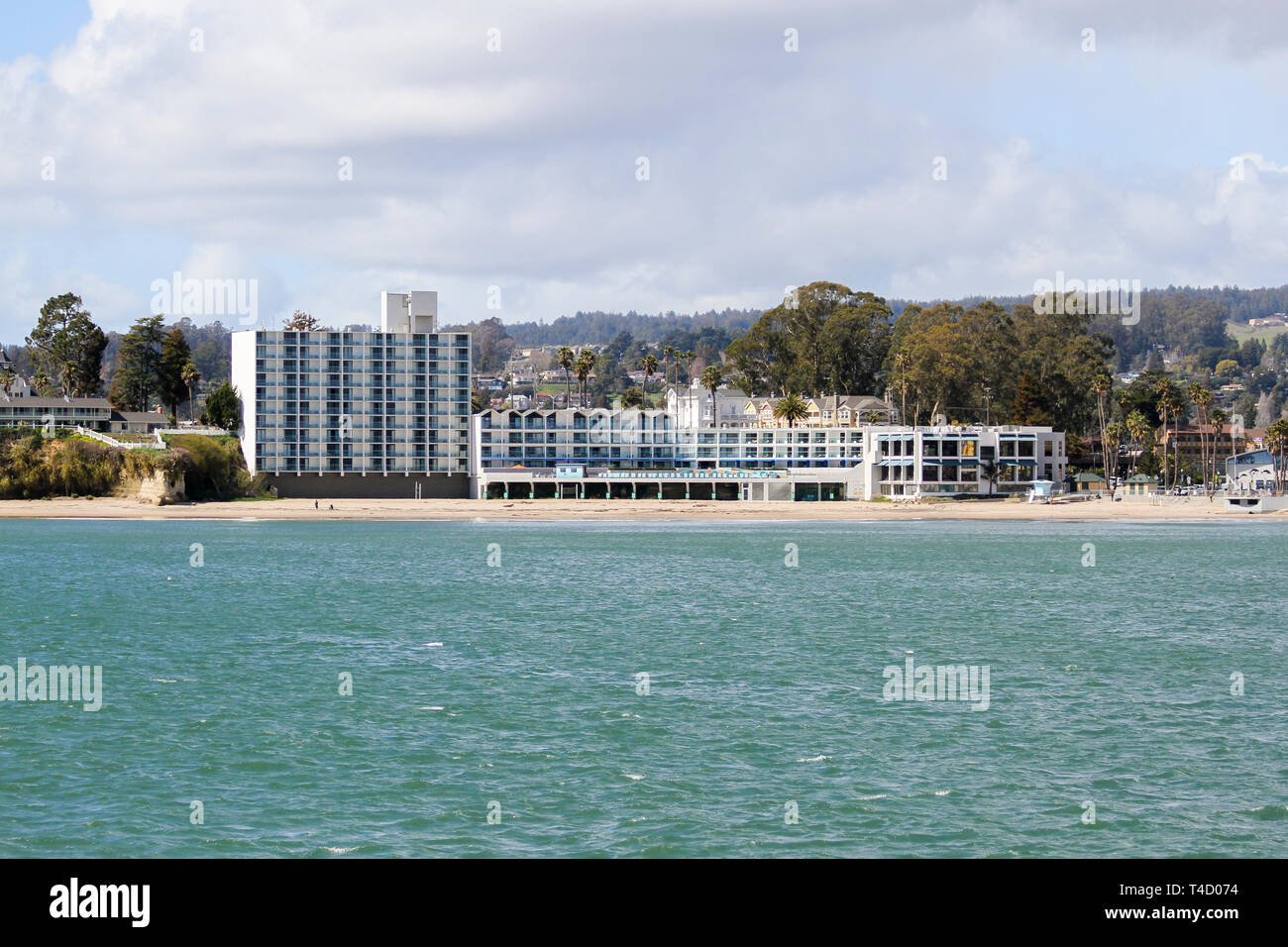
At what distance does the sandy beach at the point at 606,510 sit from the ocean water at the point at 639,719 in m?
52.4

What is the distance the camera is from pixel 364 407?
467ft

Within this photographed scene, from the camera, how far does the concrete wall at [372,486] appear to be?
459 ft

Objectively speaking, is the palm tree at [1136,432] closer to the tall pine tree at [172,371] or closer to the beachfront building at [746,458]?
the beachfront building at [746,458]

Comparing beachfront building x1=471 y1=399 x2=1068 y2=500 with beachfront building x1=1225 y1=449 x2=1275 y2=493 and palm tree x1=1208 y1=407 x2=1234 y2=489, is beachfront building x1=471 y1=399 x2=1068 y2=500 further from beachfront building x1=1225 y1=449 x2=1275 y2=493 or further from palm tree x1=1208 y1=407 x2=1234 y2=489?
palm tree x1=1208 y1=407 x2=1234 y2=489

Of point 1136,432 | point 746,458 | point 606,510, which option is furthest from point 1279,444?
point 606,510

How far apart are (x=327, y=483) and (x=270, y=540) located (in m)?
46.5

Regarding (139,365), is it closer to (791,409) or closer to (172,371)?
(172,371)

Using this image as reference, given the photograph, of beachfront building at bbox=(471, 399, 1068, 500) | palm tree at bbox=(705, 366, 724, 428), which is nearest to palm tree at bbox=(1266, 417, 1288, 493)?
beachfront building at bbox=(471, 399, 1068, 500)

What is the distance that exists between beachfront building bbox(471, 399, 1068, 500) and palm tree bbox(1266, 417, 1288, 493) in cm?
2331

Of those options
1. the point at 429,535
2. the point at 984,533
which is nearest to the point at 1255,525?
the point at 984,533

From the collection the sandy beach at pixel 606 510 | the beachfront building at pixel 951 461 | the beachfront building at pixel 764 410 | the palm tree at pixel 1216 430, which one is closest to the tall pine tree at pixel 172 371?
the sandy beach at pixel 606 510

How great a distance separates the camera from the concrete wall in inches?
5512
